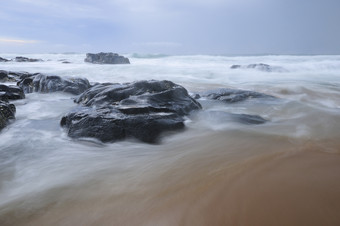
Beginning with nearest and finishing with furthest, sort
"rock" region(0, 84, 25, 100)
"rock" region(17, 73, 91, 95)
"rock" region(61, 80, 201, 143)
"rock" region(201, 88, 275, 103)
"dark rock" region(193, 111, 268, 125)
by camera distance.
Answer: "rock" region(61, 80, 201, 143) → "dark rock" region(193, 111, 268, 125) → "rock" region(201, 88, 275, 103) → "rock" region(0, 84, 25, 100) → "rock" region(17, 73, 91, 95)

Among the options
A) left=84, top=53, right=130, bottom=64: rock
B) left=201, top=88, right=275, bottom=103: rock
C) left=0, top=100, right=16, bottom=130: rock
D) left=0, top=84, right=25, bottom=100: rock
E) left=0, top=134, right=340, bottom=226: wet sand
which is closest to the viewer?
left=0, top=134, right=340, bottom=226: wet sand

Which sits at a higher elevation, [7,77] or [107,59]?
[107,59]

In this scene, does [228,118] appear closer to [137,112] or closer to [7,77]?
[137,112]

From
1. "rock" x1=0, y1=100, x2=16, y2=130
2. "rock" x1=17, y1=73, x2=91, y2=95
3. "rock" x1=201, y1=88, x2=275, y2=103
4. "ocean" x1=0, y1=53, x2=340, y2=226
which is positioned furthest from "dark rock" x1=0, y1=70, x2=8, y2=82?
"rock" x1=201, y1=88, x2=275, y2=103

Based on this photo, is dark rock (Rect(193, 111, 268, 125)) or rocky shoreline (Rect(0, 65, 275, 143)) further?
dark rock (Rect(193, 111, 268, 125))

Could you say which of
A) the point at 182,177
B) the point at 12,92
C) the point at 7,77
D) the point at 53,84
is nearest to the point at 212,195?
the point at 182,177

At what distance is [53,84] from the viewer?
8.30m

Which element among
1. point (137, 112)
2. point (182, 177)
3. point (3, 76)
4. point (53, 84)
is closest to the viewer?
point (182, 177)

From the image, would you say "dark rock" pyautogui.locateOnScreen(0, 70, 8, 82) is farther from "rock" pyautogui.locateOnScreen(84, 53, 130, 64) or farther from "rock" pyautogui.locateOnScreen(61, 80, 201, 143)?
"rock" pyautogui.locateOnScreen(84, 53, 130, 64)

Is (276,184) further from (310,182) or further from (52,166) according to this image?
(52,166)

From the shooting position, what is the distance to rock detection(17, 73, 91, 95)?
8156mm

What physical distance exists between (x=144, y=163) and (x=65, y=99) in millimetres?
5287

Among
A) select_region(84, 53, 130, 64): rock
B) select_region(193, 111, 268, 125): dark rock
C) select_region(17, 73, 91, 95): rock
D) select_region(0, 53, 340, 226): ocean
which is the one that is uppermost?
select_region(84, 53, 130, 64): rock

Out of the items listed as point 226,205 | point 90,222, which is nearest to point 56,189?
point 90,222
